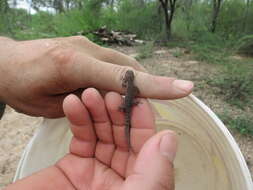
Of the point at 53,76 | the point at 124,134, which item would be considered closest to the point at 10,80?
the point at 53,76

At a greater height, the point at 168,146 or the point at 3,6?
the point at 3,6

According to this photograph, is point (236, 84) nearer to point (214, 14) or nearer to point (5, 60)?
point (5, 60)

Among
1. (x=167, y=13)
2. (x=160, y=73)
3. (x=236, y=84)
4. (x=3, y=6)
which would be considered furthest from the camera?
(x=3, y=6)

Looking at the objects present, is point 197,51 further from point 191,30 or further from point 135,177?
point 135,177

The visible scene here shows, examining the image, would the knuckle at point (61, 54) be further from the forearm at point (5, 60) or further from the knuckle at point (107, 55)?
the forearm at point (5, 60)

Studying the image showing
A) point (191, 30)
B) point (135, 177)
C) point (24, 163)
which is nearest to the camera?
point (135, 177)

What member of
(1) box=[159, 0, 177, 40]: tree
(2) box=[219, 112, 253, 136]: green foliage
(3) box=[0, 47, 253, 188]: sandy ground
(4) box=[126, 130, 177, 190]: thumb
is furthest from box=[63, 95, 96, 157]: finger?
(1) box=[159, 0, 177, 40]: tree

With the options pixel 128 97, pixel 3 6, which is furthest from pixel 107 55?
pixel 3 6
